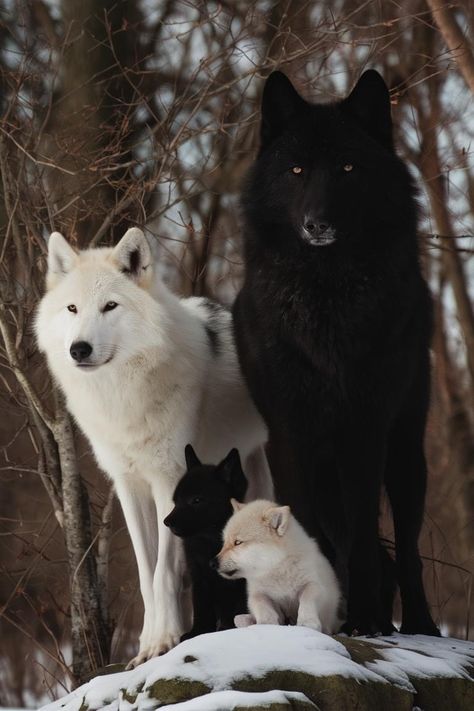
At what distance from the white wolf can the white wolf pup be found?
2.70 feet

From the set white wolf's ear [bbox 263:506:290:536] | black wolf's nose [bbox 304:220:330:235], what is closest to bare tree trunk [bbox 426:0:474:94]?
black wolf's nose [bbox 304:220:330:235]

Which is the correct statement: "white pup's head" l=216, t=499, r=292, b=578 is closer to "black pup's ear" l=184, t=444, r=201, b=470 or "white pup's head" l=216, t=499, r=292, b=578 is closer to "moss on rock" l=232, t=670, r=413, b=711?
"moss on rock" l=232, t=670, r=413, b=711

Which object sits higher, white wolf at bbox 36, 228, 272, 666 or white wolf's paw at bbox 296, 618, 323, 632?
white wolf at bbox 36, 228, 272, 666

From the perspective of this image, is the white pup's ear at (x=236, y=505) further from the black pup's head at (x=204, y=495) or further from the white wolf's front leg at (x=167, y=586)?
the white wolf's front leg at (x=167, y=586)

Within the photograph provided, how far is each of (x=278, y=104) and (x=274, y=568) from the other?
228 cm

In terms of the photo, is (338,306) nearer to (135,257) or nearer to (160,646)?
(135,257)

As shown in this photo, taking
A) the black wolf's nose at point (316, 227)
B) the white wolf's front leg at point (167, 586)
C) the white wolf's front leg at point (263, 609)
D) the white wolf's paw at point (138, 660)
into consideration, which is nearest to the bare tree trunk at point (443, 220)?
the black wolf's nose at point (316, 227)

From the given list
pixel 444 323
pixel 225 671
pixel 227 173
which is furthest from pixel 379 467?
pixel 444 323

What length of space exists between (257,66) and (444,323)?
7071 millimetres

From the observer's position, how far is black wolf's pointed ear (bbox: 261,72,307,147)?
4.97 meters

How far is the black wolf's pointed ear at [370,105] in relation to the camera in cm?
496

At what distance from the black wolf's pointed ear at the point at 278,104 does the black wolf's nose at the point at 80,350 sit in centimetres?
139

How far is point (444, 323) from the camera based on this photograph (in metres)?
12.9

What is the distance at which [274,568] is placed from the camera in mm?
4309
